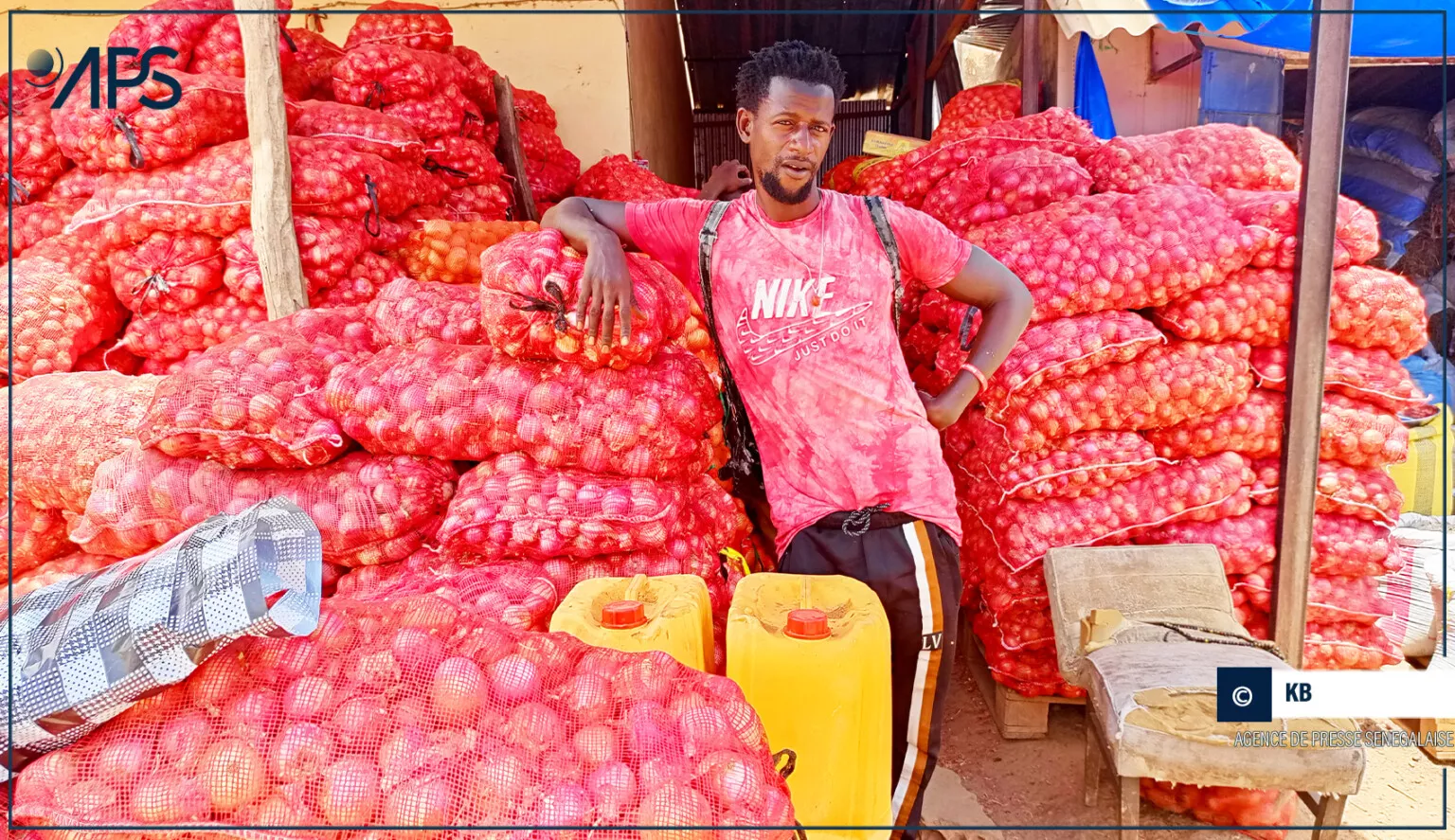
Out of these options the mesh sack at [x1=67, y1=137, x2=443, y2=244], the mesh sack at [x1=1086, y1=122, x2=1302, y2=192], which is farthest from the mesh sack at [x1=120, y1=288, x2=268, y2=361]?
the mesh sack at [x1=1086, y1=122, x2=1302, y2=192]

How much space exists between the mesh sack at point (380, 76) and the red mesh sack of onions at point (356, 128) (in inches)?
15.3

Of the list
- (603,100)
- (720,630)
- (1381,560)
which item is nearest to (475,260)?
(720,630)

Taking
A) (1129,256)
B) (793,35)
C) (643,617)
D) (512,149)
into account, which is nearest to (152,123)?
(512,149)

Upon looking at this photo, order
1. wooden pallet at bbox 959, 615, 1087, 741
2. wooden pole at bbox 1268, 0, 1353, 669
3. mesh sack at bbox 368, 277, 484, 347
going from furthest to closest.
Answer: wooden pallet at bbox 959, 615, 1087, 741 → wooden pole at bbox 1268, 0, 1353, 669 → mesh sack at bbox 368, 277, 484, 347

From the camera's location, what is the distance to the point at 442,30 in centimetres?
463

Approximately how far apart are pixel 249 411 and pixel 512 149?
314cm

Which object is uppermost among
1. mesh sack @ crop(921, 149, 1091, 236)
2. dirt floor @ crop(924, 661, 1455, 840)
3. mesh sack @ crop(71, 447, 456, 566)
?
mesh sack @ crop(921, 149, 1091, 236)

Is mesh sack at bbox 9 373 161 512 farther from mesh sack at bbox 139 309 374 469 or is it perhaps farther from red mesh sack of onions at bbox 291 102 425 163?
red mesh sack of onions at bbox 291 102 425 163

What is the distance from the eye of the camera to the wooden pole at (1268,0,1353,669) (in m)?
2.79

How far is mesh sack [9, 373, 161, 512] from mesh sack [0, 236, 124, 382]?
90 cm

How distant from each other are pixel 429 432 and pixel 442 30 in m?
3.55

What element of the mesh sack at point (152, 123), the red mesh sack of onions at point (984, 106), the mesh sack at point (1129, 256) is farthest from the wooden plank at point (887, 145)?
the mesh sack at point (152, 123)

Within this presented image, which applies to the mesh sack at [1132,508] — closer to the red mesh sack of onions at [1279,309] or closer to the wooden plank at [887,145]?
the red mesh sack of onions at [1279,309]

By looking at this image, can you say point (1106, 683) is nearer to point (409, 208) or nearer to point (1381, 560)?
point (1381, 560)
